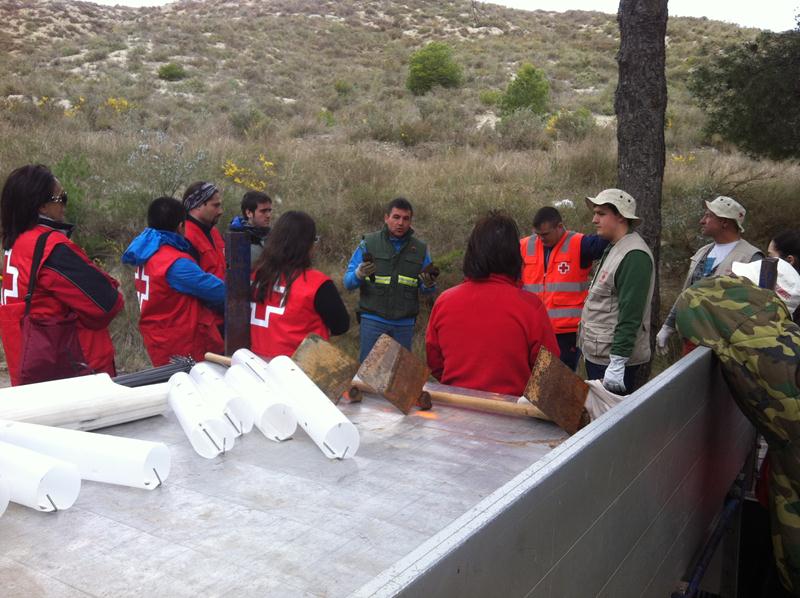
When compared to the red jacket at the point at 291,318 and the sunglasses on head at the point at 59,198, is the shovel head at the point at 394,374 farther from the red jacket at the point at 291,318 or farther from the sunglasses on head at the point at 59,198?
the sunglasses on head at the point at 59,198

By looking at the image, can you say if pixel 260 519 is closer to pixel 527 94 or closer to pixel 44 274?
pixel 44 274

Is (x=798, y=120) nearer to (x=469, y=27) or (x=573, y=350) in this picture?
(x=573, y=350)

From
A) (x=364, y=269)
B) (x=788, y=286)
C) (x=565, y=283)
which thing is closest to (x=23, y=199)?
(x=364, y=269)

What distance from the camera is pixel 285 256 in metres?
3.73

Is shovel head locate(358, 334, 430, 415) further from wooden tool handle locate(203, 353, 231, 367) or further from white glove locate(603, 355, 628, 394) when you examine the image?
white glove locate(603, 355, 628, 394)

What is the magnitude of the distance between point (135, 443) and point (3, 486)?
0.35 m

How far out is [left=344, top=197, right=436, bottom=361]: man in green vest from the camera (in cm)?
555

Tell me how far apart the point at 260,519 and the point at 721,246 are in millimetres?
4300

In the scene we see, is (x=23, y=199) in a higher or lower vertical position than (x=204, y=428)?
higher

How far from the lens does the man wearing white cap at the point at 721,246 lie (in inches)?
192

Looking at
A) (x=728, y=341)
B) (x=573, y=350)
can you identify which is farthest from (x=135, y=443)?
(x=573, y=350)

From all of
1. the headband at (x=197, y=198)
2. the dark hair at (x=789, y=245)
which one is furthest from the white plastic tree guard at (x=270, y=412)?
the dark hair at (x=789, y=245)

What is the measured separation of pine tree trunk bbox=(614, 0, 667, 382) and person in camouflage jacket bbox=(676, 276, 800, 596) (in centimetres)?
327

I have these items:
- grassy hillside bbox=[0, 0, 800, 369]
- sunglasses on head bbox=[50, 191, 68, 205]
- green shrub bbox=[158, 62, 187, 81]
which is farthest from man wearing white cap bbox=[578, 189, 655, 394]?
green shrub bbox=[158, 62, 187, 81]
